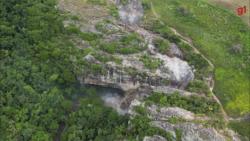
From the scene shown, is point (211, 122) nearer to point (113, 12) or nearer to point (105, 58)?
point (105, 58)

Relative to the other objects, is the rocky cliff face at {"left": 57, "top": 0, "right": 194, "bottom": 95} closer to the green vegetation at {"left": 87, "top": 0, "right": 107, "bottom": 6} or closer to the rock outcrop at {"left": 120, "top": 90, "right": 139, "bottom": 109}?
the rock outcrop at {"left": 120, "top": 90, "right": 139, "bottom": 109}

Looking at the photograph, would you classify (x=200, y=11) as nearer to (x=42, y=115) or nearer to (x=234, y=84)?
(x=234, y=84)

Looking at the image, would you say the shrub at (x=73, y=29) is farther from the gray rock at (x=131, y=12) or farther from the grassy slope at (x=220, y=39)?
the grassy slope at (x=220, y=39)

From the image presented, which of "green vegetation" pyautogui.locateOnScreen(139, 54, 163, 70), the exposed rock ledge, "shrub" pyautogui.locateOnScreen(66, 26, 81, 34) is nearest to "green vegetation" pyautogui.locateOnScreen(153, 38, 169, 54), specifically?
"green vegetation" pyautogui.locateOnScreen(139, 54, 163, 70)

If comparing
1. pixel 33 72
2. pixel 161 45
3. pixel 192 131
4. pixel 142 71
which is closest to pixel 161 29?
pixel 161 45

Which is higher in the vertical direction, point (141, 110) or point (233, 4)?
point (233, 4)

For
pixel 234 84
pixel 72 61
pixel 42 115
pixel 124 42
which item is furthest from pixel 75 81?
pixel 234 84

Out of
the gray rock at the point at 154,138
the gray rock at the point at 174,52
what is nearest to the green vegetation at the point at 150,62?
the gray rock at the point at 174,52
